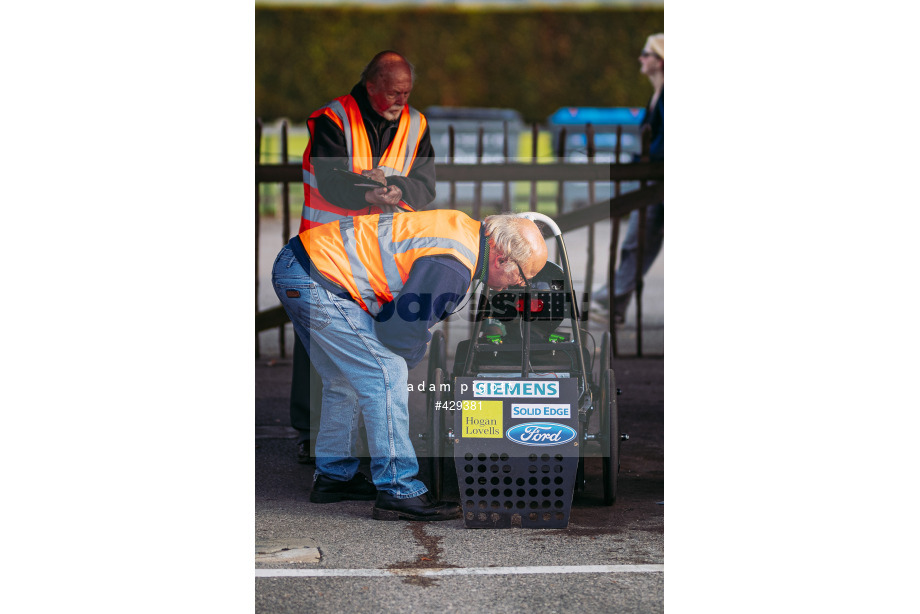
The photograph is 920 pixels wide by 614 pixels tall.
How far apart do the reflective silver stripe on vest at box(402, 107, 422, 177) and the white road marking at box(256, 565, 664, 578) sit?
5.46 feet

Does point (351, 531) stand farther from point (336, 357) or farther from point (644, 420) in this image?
point (644, 420)

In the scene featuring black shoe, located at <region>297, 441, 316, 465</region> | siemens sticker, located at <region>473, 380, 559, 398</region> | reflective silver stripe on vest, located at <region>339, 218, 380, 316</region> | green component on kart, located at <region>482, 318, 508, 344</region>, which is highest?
reflective silver stripe on vest, located at <region>339, 218, 380, 316</region>

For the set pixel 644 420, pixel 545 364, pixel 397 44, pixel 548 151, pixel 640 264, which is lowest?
pixel 644 420

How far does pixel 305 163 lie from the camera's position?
4.32 meters

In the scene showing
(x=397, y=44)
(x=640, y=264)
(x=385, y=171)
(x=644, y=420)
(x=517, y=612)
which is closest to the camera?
(x=517, y=612)

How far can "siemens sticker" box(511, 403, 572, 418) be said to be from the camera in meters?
3.79

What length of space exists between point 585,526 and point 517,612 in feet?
2.59

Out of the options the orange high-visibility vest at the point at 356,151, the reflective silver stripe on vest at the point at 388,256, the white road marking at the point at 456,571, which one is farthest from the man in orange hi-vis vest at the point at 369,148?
the white road marking at the point at 456,571

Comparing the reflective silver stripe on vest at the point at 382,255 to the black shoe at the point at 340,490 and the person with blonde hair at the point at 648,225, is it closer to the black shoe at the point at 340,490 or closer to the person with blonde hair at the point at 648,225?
the black shoe at the point at 340,490

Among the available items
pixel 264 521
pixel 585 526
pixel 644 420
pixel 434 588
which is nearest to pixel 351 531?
pixel 264 521

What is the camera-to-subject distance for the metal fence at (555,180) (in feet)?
17.3

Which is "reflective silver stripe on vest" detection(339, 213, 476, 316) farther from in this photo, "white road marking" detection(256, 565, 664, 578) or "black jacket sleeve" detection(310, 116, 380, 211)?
"white road marking" detection(256, 565, 664, 578)

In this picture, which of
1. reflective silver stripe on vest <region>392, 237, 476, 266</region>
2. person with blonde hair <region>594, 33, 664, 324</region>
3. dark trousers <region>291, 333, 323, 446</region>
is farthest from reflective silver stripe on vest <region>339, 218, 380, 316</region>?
person with blonde hair <region>594, 33, 664, 324</region>

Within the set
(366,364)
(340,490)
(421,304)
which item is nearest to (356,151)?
(421,304)
